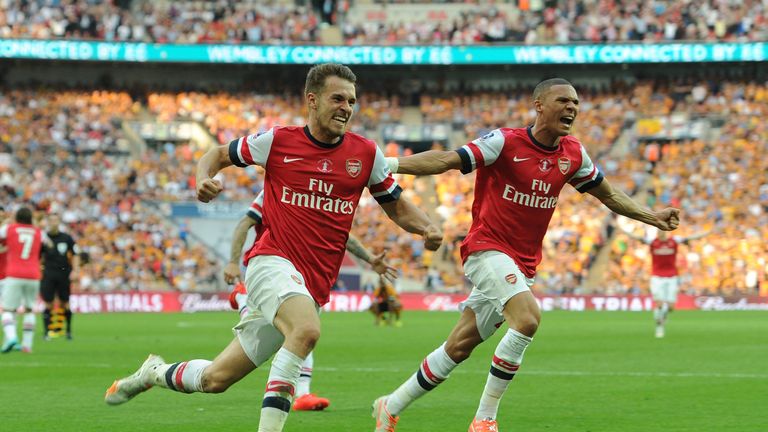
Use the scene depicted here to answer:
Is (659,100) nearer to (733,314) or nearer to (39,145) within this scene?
(733,314)

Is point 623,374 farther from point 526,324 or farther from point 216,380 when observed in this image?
point 216,380

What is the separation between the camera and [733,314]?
3675 centimetres

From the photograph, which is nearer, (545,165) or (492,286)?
(492,286)

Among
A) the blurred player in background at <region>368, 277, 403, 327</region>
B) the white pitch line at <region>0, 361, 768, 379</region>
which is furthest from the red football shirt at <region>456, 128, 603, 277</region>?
the blurred player in background at <region>368, 277, 403, 327</region>

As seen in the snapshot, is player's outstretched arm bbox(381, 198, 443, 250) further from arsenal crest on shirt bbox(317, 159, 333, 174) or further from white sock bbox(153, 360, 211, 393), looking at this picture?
white sock bbox(153, 360, 211, 393)

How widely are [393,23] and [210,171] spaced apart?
4699 centimetres

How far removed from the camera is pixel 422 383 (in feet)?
30.6

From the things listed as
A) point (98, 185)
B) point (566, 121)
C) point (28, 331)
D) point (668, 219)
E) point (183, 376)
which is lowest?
point (98, 185)

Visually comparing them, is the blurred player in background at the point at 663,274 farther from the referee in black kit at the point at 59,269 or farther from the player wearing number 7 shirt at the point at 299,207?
the player wearing number 7 shirt at the point at 299,207

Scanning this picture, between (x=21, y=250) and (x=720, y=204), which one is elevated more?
(x=21, y=250)

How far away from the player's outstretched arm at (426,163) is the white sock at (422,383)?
1.47 metres

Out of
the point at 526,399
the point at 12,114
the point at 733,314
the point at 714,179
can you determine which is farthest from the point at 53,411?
the point at 12,114

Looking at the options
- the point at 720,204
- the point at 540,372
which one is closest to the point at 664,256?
the point at 540,372

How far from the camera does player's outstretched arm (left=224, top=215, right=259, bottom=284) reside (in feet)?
37.4
